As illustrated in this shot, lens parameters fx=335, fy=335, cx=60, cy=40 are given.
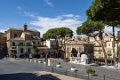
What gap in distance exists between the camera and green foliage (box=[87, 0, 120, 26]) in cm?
3003

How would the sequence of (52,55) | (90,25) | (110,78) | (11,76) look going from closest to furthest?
(110,78) < (11,76) < (90,25) < (52,55)

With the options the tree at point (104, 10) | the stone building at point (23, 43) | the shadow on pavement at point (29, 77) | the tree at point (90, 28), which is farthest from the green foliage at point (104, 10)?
the stone building at point (23, 43)

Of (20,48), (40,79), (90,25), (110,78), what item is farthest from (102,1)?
(20,48)

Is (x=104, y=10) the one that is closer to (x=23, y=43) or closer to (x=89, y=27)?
(x=89, y=27)

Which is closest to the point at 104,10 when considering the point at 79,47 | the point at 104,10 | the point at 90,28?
the point at 104,10

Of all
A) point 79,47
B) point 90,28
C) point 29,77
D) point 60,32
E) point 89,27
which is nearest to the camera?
point 29,77

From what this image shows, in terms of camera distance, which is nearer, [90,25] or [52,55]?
[90,25]

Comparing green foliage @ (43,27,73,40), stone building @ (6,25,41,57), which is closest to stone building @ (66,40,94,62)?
green foliage @ (43,27,73,40)

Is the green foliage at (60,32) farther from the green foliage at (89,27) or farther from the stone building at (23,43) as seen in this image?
the green foliage at (89,27)

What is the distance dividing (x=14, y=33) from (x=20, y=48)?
1256cm

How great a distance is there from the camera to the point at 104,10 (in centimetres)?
3053

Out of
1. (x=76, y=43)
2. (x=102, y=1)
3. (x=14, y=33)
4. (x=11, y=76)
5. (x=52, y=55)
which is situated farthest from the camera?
(x=14, y=33)

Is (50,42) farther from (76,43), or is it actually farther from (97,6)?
(97,6)

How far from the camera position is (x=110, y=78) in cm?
4194
